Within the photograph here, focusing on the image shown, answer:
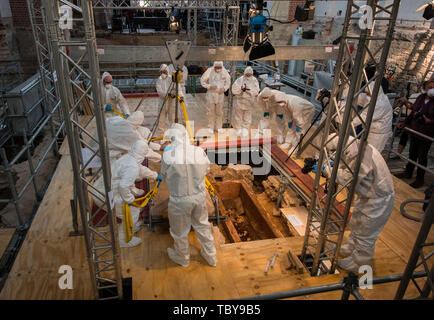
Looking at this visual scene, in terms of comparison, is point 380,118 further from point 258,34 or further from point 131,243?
point 131,243

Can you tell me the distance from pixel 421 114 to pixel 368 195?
330cm

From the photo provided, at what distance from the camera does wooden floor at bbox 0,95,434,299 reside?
401 centimetres

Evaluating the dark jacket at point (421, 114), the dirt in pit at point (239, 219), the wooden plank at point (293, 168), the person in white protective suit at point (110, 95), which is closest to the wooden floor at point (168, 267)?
the wooden plank at point (293, 168)

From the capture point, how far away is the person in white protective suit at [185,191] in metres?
3.96

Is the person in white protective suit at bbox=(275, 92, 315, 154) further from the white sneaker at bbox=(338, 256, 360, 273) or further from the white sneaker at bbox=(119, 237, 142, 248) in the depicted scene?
the white sneaker at bbox=(119, 237, 142, 248)

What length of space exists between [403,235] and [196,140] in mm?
5027

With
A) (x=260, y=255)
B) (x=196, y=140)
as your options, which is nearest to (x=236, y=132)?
(x=196, y=140)

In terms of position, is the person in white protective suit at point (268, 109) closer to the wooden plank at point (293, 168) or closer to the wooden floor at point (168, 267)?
the wooden plank at point (293, 168)

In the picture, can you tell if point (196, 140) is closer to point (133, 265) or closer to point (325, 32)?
point (133, 265)

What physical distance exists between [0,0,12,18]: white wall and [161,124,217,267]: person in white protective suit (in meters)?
11.3

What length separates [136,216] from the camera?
4754 mm

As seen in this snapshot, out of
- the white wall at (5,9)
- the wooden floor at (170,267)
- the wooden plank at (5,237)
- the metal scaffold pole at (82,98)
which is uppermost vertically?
the white wall at (5,9)

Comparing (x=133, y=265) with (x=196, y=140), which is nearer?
(x=133, y=265)

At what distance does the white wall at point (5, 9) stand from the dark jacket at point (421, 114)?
13506 mm
